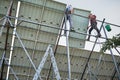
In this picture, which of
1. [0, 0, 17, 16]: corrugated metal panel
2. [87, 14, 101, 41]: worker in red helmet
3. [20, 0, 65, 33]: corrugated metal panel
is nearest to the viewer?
[0, 0, 17, 16]: corrugated metal panel

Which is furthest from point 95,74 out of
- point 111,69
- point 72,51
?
point 72,51

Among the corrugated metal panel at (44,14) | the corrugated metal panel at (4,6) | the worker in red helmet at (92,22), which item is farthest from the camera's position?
the worker in red helmet at (92,22)

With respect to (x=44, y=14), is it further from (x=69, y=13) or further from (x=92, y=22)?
(x=92, y=22)

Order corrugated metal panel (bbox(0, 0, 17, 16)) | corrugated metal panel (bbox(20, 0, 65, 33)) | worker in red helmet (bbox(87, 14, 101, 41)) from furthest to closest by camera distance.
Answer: worker in red helmet (bbox(87, 14, 101, 41)) < corrugated metal panel (bbox(20, 0, 65, 33)) < corrugated metal panel (bbox(0, 0, 17, 16))

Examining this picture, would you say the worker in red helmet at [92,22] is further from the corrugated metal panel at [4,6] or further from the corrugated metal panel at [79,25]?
the corrugated metal panel at [4,6]

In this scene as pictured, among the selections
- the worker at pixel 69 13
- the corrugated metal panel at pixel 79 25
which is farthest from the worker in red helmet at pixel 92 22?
the worker at pixel 69 13

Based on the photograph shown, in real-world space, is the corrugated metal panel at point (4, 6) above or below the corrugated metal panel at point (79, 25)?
above

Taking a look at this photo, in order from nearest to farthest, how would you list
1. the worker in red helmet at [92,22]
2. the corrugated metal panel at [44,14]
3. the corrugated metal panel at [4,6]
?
the corrugated metal panel at [4,6] → the corrugated metal panel at [44,14] → the worker in red helmet at [92,22]

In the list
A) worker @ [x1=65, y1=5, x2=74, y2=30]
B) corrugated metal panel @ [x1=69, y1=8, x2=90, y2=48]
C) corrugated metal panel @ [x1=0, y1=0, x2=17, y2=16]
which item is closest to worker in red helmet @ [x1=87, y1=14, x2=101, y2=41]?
corrugated metal panel @ [x1=69, y1=8, x2=90, y2=48]

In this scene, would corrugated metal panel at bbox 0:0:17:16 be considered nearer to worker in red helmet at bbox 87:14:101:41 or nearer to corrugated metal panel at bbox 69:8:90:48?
corrugated metal panel at bbox 69:8:90:48

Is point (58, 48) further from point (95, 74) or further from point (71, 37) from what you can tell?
point (95, 74)

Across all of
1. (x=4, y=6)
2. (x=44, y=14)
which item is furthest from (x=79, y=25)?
(x=4, y=6)

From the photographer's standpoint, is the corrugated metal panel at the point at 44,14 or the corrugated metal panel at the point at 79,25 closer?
the corrugated metal panel at the point at 44,14

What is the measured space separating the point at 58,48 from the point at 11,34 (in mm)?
2558
